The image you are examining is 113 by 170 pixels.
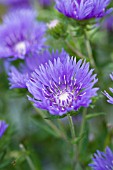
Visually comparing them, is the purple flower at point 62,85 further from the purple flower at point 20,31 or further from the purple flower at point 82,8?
the purple flower at point 20,31

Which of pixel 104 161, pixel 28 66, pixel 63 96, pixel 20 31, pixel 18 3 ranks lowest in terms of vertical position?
pixel 104 161

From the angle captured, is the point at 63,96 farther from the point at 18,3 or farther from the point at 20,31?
the point at 18,3

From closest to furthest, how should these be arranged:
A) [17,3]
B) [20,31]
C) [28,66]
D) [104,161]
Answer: [104,161], [28,66], [20,31], [17,3]

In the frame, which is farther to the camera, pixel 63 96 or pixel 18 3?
pixel 18 3

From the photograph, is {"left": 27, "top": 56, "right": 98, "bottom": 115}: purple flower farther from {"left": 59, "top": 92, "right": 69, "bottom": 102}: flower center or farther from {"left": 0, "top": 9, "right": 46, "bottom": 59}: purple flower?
{"left": 0, "top": 9, "right": 46, "bottom": 59}: purple flower

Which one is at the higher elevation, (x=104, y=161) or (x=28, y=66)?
(x=28, y=66)

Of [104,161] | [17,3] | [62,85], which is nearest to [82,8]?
[62,85]
